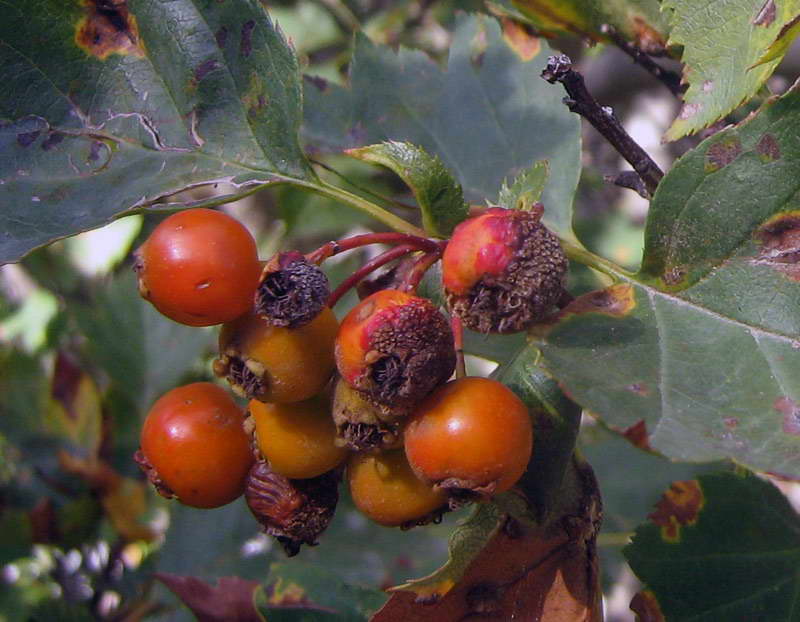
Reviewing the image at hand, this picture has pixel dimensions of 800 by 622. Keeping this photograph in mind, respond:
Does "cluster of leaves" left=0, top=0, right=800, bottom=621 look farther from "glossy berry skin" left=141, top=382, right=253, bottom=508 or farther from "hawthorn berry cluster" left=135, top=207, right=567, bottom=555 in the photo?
"glossy berry skin" left=141, top=382, right=253, bottom=508

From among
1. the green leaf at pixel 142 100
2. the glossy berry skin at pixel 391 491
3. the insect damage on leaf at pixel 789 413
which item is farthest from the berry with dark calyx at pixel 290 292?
the insect damage on leaf at pixel 789 413

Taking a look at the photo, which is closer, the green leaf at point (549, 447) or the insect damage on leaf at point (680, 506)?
the green leaf at point (549, 447)

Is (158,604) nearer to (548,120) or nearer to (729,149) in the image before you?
(548,120)

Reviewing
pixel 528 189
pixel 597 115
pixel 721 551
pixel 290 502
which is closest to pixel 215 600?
pixel 290 502

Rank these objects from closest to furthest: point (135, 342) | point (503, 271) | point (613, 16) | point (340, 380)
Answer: point (503, 271)
point (340, 380)
point (613, 16)
point (135, 342)

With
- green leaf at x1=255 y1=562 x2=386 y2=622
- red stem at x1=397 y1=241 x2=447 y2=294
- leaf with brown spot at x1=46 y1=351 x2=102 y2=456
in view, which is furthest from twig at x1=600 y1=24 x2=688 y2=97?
leaf with brown spot at x1=46 y1=351 x2=102 y2=456

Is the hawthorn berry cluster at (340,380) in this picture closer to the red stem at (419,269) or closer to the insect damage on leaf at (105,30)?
the red stem at (419,269)

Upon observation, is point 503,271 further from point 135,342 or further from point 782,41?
point 135,342
